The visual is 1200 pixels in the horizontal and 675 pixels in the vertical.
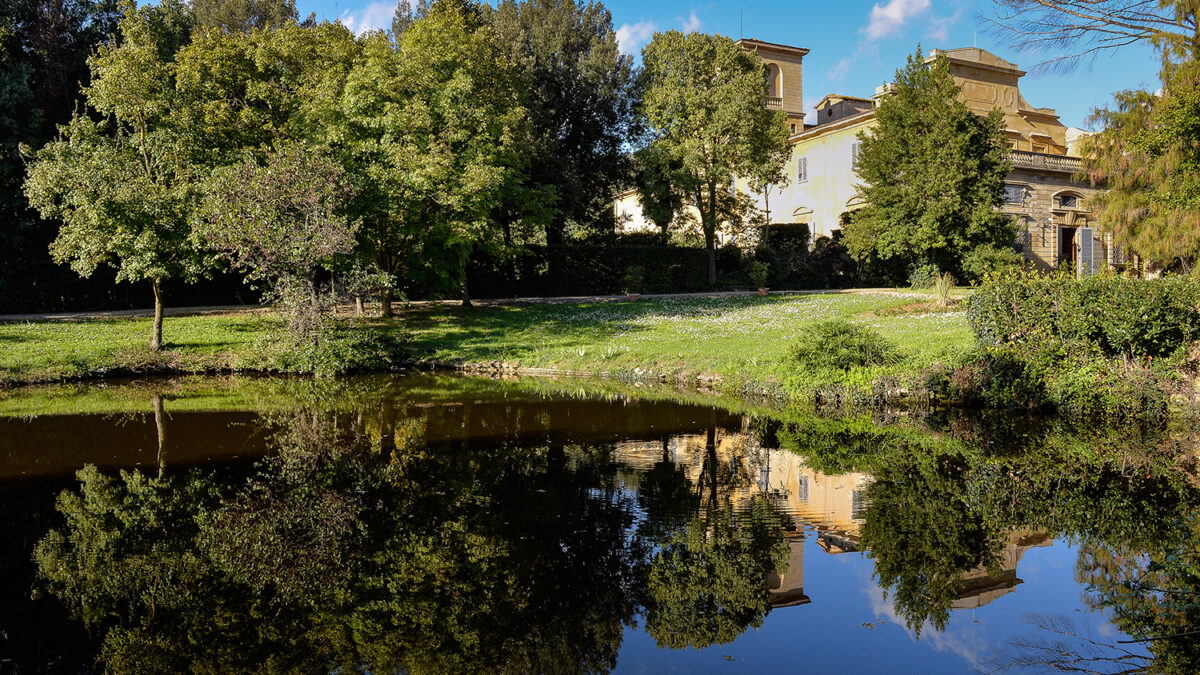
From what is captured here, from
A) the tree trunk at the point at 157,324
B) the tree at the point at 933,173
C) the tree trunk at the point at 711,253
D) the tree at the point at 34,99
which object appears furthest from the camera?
the tree trunk at the point at 711,253

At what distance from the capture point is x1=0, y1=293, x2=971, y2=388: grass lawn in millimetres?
17562

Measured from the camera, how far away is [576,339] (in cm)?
2236

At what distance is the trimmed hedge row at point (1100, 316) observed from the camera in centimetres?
1300

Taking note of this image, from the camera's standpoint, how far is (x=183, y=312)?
2705cm

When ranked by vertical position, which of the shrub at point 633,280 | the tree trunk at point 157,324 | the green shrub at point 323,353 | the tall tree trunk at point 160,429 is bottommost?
the tall tree trunk at point 160,429

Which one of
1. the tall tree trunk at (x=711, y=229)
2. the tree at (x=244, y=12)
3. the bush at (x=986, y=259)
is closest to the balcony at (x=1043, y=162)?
the bush at (x=986, y=259)

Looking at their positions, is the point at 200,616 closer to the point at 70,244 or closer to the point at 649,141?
the point at 70,244

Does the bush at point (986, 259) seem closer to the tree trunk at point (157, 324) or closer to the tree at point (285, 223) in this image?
the tree at point (285, 223)

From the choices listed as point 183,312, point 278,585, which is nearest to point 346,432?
point 278,585

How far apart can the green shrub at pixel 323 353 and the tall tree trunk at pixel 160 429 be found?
3563 mm

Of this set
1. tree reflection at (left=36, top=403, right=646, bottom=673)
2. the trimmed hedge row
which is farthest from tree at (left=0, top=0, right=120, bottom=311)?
the trimmed hedge row

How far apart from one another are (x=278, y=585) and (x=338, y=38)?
24.6 metres

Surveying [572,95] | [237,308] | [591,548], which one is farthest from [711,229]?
[591,548]

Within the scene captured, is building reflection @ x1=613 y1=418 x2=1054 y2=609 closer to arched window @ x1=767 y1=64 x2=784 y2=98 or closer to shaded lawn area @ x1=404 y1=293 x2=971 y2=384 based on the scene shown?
shaded lawn area @ x1=404 y1=293 x2=971 y2=384
